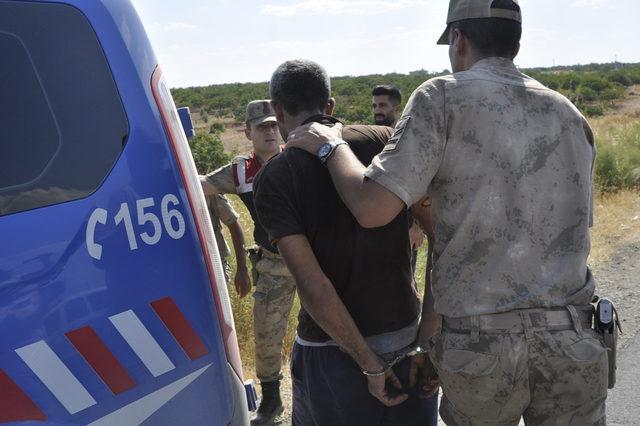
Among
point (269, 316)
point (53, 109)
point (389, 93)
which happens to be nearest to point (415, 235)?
point (269, 316)

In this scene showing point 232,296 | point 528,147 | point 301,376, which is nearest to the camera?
point 528,147

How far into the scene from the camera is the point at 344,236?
219cm

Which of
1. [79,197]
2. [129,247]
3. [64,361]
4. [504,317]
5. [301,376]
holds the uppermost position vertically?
[79,197]

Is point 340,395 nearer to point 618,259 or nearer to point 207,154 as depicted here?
point 618,259

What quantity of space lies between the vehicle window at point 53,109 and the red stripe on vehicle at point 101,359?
1.09ft

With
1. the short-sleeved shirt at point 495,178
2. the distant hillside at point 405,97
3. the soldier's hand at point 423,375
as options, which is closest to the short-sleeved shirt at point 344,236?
the soldier's hand at point 423,375

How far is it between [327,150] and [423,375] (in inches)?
33.9

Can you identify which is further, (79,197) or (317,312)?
(317,312)

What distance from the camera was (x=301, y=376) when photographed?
7.80ft

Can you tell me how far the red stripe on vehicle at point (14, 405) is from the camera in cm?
155

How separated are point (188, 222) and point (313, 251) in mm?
476

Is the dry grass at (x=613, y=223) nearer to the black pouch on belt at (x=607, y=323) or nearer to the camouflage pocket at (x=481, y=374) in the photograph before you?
the black pouch on belt at (x=607, y=323)

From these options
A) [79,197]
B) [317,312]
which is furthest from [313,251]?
[79,197]

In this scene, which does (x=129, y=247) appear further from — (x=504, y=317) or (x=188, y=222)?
(x=504, y=317)
